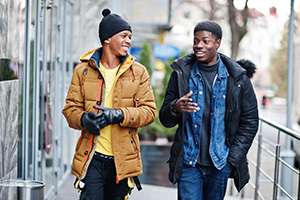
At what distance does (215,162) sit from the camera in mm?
3684

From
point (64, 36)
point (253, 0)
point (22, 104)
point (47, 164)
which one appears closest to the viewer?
point (22, 104)

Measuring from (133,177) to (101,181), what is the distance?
9.5 inches

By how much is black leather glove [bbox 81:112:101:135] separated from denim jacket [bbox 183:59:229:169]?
718 mm

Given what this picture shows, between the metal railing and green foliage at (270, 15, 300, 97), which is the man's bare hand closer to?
the metal railing

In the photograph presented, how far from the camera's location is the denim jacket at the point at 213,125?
3.69 meters

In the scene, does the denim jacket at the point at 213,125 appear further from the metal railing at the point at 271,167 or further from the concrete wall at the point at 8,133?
the concrete wall at the point at 8,133

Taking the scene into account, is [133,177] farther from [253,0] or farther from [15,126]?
[253,0]

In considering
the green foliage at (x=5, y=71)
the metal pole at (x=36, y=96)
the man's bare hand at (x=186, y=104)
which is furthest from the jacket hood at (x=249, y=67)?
the metal pole at (x=36, y=96)

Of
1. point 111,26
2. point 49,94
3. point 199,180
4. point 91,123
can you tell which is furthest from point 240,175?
point 49,94

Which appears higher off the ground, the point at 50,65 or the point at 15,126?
the point at 50,65

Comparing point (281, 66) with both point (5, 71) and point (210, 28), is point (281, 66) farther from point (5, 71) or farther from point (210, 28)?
point (5, 71)

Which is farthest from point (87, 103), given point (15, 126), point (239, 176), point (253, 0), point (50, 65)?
point (253, 0)

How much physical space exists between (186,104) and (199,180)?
2.05ft

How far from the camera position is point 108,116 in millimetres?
3410
